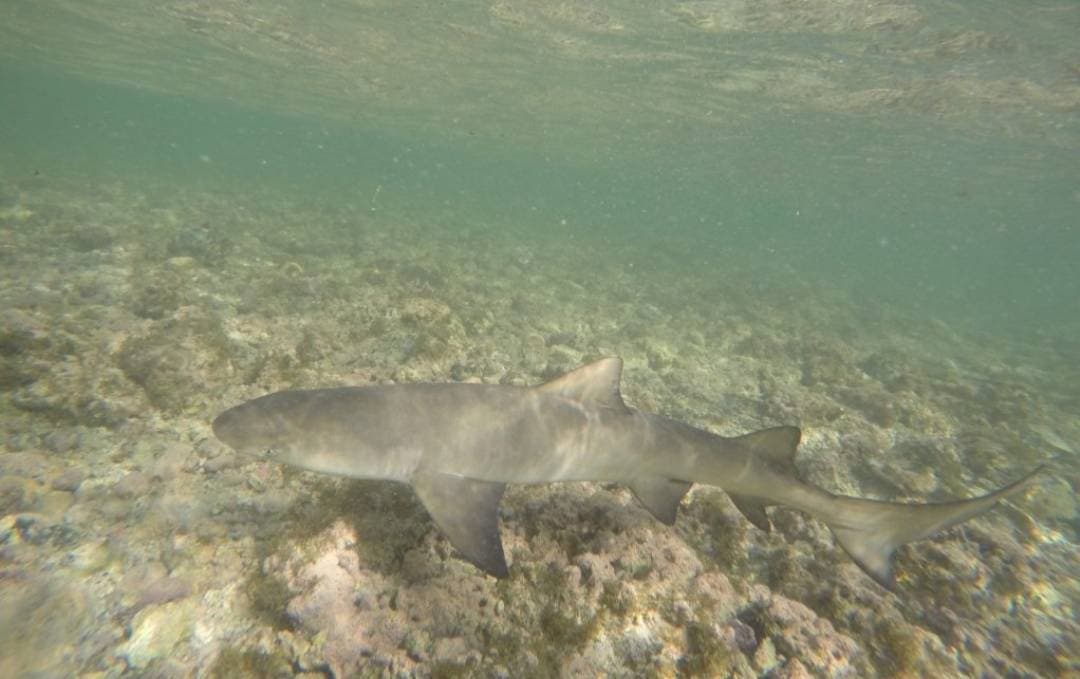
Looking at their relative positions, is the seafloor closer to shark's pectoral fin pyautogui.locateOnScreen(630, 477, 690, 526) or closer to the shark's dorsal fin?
shark's pectoral fin pyautogui.locateOnScreen(630, 477, 690, 526)

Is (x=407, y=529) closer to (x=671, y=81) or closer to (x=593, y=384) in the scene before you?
(x=593, y=384)

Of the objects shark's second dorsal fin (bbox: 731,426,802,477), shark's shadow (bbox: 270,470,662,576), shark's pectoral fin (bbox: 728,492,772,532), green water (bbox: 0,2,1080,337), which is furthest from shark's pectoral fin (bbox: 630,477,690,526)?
green water (bbox: 0,2,1080,337)

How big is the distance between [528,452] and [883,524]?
2.70 m

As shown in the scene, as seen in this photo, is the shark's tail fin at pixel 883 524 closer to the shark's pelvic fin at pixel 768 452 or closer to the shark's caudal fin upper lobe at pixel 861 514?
the shark's caudal fin upper lobe at pixel 861 514

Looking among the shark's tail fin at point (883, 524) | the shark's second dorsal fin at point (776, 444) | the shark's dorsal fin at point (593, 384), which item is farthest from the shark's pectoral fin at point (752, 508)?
the shark's dorsal fin at point (593, 384)

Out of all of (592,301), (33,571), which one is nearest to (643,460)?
(33,571)

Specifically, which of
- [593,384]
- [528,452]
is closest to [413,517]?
[528,452]

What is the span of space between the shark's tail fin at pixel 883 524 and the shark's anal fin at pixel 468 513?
2566mm

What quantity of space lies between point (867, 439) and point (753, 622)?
210 inches

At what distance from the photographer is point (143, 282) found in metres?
9.35

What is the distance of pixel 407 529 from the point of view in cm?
382

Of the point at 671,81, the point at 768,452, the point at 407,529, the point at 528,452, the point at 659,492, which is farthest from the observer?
the point at 671,81

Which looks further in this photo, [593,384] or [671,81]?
[671,81]

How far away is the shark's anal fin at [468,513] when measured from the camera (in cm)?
299
